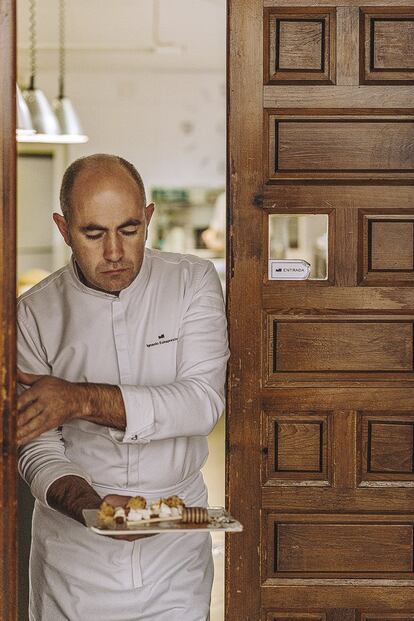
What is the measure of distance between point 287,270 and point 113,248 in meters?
0.57

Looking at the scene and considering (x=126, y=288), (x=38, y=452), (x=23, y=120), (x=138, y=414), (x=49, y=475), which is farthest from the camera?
(x=23, y=120)

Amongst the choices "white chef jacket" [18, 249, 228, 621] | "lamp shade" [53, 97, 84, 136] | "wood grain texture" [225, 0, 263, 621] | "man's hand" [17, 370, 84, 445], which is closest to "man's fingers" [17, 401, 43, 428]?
"man's hand" [17, 370, 84, 445]

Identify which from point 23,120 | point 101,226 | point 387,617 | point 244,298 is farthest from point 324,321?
point 23,120

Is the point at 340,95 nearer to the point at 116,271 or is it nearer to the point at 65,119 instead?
the point at 116,271

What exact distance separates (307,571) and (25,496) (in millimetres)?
1021

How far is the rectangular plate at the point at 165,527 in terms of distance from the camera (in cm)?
170

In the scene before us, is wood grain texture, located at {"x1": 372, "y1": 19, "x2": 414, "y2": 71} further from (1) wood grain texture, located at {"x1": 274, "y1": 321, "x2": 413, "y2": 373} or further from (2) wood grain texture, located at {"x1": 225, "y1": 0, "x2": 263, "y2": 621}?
(1) wood grain texture, located at {"x1": 274, "y1": 321, "x2": 413, "y2": 373}

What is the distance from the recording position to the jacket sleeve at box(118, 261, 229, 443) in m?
2.01

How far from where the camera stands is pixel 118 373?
230cm

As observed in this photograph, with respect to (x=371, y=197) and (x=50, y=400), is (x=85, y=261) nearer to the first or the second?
(x=50, y=400)

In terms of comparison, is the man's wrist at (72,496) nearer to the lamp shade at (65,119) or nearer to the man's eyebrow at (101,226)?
the man's eyebrow at (101,226)

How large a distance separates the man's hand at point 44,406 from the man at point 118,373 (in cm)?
26

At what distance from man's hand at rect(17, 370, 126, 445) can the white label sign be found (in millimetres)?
702

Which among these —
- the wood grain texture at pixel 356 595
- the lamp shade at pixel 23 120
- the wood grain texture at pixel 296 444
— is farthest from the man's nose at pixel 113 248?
the lamp shade at pixel 23 120
